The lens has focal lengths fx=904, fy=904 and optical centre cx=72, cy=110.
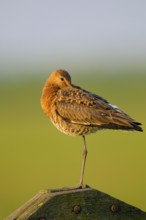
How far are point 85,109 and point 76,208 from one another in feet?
11.6

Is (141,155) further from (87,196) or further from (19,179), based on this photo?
(87,196)

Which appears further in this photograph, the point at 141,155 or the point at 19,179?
the point at 141,155

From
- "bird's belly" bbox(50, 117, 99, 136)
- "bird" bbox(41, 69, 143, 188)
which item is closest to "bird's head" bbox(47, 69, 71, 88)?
"bird" bbox(41, 69, 143, 188)

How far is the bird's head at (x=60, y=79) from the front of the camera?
8.91m

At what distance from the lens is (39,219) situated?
5.06m

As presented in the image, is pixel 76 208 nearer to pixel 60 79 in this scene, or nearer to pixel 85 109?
pixel 85 109

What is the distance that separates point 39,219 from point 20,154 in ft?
67.9

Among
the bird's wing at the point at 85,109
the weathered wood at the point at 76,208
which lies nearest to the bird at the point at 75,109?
the bird's wing at the point at 85,109

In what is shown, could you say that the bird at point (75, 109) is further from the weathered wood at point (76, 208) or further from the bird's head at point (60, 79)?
the weathered wood at point (76, 208)

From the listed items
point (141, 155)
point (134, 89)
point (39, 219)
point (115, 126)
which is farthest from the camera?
point (134, 89)

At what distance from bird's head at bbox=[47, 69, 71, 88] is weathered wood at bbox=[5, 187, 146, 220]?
370 centimetres

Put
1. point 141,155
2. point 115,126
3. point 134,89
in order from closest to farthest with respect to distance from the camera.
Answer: point 115,126 → point 141,155 → point 134,89

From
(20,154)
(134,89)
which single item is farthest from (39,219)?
(134,89)

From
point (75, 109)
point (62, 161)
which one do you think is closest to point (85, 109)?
point (75, 109)
